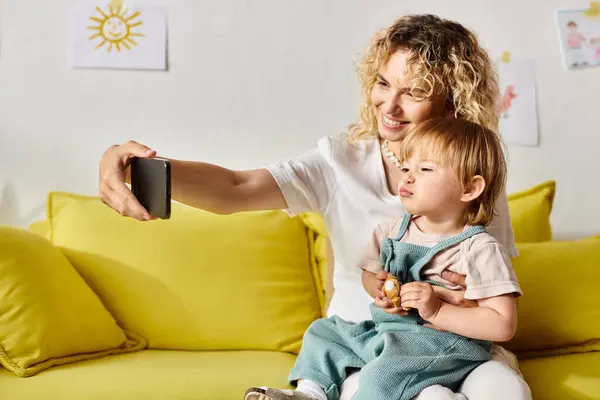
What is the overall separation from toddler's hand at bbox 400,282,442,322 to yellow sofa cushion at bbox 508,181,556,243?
36.3 inches

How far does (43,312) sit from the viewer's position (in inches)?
72.8

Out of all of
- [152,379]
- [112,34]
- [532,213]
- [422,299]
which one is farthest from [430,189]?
[112,34]

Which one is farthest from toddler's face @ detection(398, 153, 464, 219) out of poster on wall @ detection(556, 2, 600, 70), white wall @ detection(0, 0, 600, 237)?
poster on wall @ detection(556, 2, 600, 70)

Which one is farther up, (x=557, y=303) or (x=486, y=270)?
(x=486, y=270)

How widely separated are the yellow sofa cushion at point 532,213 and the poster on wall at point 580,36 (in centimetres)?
58

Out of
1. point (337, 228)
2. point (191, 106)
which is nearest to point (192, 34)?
point (191, 106)

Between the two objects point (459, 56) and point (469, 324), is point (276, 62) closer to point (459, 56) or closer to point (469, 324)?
point (459, 56)

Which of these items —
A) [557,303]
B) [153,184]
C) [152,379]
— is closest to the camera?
[153,184]

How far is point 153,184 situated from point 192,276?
28.9 inches

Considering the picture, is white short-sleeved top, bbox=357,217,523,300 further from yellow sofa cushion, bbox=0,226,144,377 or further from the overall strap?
yellow sofa cushion, bbox=0,226,144,377

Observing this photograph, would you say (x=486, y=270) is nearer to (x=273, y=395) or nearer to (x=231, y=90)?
(x=273, y=395)

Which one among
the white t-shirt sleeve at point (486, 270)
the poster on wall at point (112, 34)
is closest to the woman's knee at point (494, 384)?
the white t-shirt sleeve at point (486, 270)

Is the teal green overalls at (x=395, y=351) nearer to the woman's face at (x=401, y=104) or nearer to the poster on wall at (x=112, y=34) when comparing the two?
the woman's face at (x=401, y=104)

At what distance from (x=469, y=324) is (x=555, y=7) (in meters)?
1.65
